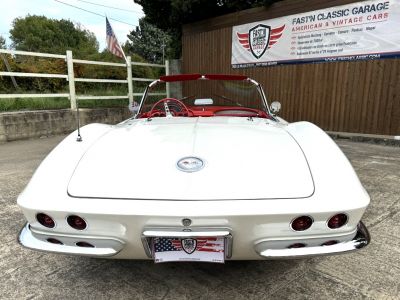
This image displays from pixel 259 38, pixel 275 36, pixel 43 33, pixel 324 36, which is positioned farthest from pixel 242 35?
pixel 43 33

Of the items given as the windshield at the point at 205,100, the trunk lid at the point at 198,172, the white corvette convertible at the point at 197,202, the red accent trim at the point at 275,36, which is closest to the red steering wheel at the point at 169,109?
the windshield at the point at 205,100

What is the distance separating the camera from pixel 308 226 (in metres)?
1.53

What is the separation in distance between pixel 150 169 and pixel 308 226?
2.66ft

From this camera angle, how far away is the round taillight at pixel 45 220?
5.24ft

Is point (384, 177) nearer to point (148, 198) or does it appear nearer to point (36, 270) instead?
point (148, 198)

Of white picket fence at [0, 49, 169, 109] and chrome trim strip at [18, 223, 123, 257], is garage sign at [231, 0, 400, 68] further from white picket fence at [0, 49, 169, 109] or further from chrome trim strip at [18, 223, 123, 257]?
chrome trim strip at [18, 223, 123, 257]

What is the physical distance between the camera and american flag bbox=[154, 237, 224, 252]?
1.54 m

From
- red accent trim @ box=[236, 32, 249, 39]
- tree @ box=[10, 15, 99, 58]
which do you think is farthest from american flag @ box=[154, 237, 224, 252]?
tree @ box=[10, 15, 99, 58]

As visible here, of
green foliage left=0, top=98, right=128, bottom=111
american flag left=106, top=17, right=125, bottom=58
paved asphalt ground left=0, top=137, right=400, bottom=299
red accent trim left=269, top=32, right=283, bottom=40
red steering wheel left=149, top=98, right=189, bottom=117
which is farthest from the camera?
american flag left=106, top=17, right=125, bottom=58

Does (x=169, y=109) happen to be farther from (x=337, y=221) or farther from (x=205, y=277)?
(x=337, y=221)

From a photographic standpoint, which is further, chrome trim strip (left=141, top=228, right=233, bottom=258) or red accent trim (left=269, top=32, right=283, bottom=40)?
red accent trim (left=269, top=32, right=283, bottom=40)

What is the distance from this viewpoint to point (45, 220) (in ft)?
5.28

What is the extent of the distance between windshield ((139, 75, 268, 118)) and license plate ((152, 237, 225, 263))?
152 centimetres

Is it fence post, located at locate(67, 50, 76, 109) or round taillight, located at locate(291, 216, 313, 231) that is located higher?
fence post, located at locate(67, 50, 76, 109)
